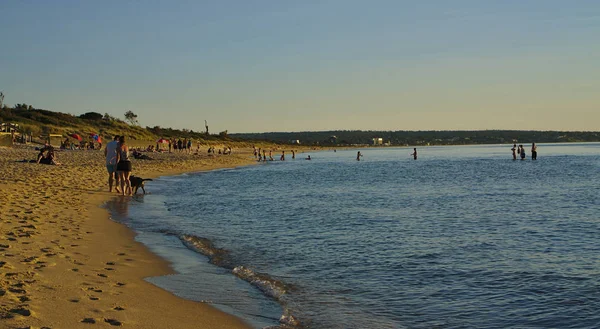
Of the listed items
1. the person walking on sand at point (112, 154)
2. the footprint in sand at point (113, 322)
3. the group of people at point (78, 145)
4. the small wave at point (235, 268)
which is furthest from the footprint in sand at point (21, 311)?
the group of people at point (78, 145)

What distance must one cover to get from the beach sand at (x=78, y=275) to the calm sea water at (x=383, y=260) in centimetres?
50

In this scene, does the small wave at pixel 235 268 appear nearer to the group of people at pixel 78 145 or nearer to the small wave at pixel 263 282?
the small wave at pixel 263 282

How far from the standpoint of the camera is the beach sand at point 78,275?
6.07 m

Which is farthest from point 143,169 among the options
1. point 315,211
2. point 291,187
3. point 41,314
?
point 41,314

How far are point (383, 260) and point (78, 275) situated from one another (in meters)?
5.27

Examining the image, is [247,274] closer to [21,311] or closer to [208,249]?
[208,249]

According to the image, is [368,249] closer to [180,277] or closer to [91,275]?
[180,277]

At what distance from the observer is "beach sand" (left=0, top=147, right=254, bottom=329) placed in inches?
239

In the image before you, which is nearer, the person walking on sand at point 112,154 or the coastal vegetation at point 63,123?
the person walking on sand at point 112,154

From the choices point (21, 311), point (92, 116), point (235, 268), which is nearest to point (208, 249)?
point (235, 268)

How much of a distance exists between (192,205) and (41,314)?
47.8 feet

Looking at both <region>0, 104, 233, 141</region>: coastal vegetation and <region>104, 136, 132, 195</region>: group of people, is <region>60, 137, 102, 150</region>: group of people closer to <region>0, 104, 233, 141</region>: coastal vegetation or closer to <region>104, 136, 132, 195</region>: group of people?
<region>0, 104, 233, 141</region>: coastal vegetation

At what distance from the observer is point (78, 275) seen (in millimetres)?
7953

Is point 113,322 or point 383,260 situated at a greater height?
point 113,322
